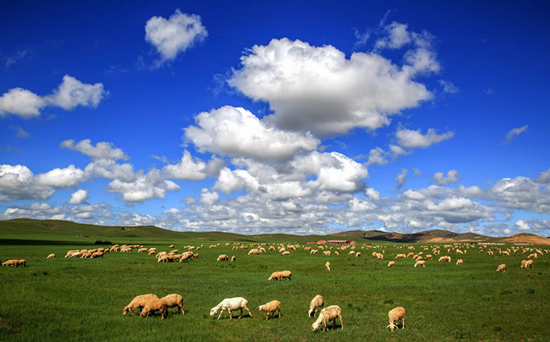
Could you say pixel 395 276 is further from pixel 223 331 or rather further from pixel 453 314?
pixel 223 331

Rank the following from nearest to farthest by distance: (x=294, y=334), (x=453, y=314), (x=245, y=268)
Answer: (x=294, y=334) < (x=453, y=314) < (x=245, y=268)

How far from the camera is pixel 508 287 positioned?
27.8 m

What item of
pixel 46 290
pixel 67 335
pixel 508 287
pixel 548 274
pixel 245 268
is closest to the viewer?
pixel 67 335

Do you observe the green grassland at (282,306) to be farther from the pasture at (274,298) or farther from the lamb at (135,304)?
the lamb at (135,304)

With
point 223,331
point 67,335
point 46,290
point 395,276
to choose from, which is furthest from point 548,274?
point 46,290

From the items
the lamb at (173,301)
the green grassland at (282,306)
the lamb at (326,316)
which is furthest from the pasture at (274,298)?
the lamb at (173,301)

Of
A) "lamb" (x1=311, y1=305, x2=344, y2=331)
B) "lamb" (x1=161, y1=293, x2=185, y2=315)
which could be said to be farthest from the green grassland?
"lamb" (x1=161, y1=293, x2=185, y2=315)

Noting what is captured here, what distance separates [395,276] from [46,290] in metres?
31.9

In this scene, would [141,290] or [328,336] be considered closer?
[328,336]

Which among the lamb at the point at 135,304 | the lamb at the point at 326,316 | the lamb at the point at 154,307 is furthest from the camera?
the lamb at the point at 135,304

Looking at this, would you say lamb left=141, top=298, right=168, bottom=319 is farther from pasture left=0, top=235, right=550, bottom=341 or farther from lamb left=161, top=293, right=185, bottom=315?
pasture left=0, top=235, right=550, bottom=341

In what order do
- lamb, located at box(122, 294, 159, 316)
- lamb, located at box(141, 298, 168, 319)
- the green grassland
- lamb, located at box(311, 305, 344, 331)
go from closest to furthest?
the green grassland < lamb, located at box(311, 305, 344, 331) < lamb, located at box(141, 298, 168, 319) < lamb, located at box(122, 294, 159, 316)

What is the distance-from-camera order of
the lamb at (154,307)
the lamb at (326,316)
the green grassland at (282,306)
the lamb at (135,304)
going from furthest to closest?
the lamb at (135,304), the lamb at (154,307), the lamb at (326,316), the green grassland at (282,306)

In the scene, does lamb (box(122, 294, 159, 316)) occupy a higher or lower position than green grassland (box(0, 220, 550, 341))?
higher
